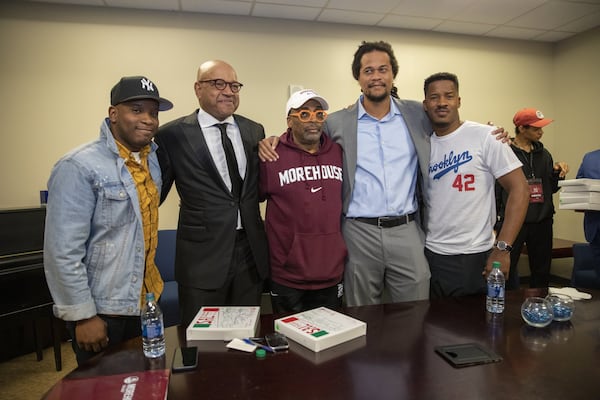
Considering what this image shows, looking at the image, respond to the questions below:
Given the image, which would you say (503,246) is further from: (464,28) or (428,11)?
(464,28)

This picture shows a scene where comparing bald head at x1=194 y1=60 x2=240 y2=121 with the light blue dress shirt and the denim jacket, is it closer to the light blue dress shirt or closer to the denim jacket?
the denim jacket

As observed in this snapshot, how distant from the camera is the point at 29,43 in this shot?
373 centimetres

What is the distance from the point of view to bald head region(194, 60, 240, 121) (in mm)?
1992

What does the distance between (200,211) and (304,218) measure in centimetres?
52

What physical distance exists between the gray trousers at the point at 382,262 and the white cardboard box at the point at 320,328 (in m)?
0.57

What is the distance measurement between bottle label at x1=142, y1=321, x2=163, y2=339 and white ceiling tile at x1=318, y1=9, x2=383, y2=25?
375cm

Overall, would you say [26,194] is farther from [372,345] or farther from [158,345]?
[372,345]

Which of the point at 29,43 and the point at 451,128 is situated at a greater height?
the point at 29,43

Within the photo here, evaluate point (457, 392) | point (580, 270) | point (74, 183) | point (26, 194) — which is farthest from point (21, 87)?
point (580, 270)

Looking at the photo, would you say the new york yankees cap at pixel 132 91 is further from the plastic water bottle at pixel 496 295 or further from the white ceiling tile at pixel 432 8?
the white ceiling tile at pixel 432 8

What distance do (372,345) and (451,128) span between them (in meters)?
1.39

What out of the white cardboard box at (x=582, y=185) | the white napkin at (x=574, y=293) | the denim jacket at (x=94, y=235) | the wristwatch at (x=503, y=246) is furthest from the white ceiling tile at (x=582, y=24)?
the denim jacket at (x=94, y=235)

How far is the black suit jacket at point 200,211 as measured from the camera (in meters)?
1.90

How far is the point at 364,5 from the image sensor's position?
13.0 ft
